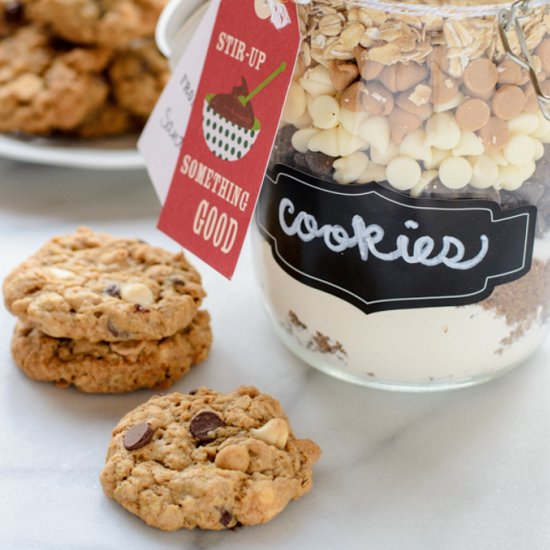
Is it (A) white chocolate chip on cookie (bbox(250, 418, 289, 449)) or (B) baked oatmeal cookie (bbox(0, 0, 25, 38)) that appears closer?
(A) white chocolate chip on cookie (bbox(250, 418, 289, 449))

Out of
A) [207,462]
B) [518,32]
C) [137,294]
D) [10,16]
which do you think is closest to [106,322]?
[137,294]

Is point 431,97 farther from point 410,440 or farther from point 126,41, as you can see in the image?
point 126,41

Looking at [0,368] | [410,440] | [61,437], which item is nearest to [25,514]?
[61,437]

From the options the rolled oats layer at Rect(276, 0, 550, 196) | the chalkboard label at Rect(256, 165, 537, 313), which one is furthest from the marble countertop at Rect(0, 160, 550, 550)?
the rolled oats layer at Rect(276, 0, 550, 196)

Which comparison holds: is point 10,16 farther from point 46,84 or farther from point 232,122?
point 232,122

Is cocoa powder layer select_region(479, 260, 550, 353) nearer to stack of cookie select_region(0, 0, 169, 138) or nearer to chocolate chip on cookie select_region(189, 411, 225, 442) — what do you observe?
chocolate chip on cookie select_region(189, 411, 225, 442)

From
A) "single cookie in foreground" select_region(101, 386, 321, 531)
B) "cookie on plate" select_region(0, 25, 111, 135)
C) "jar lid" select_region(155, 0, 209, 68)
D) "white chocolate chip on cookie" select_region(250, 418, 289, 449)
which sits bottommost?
"cookie on plate" select_region(0, 25, 111, 135)
